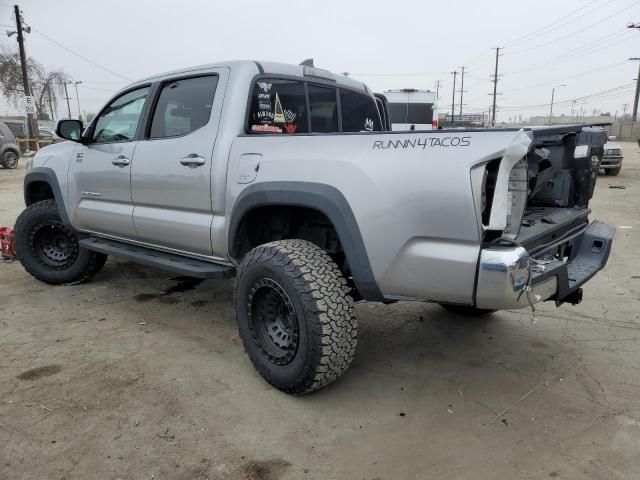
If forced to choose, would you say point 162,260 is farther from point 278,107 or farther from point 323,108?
point 323,108

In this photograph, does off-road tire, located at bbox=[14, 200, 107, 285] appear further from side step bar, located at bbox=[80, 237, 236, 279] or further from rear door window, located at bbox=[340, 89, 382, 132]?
rear door window, located at bbox=[340, 89, 382, 132]

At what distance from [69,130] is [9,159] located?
1889 centimetres

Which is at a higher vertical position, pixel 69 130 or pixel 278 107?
pixel 278 107

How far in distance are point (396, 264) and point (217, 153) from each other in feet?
4.70

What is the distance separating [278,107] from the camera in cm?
358

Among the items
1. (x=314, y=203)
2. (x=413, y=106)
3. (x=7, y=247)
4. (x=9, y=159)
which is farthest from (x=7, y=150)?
(x=314, y=203)

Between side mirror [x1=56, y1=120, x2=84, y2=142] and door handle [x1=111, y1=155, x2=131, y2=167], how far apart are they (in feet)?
2.08

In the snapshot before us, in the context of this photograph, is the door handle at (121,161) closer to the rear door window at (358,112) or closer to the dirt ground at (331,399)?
the dirt ground at (331,399)

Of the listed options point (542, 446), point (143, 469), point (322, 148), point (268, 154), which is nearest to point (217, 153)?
point (268, 154)

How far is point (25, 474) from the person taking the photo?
2.29m

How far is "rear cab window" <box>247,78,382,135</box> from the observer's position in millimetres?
3447

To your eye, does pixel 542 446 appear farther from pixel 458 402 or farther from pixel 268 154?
pixel 268 154

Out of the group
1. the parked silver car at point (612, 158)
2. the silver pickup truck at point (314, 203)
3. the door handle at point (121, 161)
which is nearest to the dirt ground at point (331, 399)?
the silver pickup truck at point (314, 203)

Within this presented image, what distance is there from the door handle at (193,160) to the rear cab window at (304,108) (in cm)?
37
